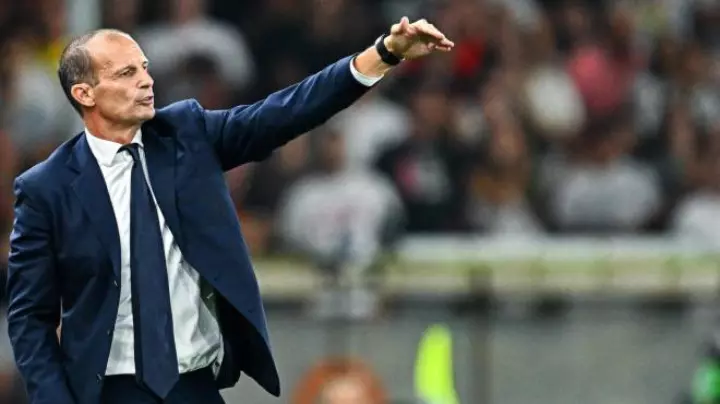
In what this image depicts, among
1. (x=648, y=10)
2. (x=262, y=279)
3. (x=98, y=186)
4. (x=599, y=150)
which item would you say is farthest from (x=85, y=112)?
(x=648, y=10)

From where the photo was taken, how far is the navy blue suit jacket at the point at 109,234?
15.8 feet

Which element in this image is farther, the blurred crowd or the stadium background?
the blurred crowd

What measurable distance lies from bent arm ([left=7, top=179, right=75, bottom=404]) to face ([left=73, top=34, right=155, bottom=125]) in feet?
1.05

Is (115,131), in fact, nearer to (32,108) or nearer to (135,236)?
(135,236)

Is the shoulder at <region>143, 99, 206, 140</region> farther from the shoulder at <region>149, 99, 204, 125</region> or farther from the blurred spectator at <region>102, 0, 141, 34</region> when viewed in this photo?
the blurred spectator at <region>102, 0, 141, 34</region>

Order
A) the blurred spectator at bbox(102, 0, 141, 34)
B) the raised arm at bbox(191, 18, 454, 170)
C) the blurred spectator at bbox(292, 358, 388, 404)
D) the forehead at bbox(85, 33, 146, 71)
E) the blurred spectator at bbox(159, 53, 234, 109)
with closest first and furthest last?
the raised arm at bbox(191, 18, 454, 170), the forehead at bbox(85, 33, 146, 71), the blurred spectator at bbox(292, 358, 388, 404), the blurred spectator at bbox(159, 53, 234, 109), the blurred spectator at bbox(102, 0, 141, 34)

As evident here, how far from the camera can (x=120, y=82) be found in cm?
486

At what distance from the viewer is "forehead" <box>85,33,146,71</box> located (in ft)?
16.0

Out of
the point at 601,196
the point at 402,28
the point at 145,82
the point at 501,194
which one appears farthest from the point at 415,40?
the point at 601,196

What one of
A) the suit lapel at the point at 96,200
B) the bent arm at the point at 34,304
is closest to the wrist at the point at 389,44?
the suit lapel at the point at 96,200

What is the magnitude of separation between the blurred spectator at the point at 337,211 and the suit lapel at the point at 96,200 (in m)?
4.76

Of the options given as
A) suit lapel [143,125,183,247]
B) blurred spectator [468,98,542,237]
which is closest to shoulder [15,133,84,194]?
suit lapel [143,125,183,247]

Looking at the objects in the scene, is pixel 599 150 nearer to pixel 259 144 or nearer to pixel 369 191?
pixel 369 191

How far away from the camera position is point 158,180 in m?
4.91
